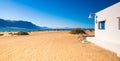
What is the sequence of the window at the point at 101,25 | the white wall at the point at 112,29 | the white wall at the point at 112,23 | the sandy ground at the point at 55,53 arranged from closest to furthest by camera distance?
1. the sandy ground at the point at 55,53
2. the white wall at the point at 112,29
3. the white wall at the point at 112,23
4. the window at the point at 101,25

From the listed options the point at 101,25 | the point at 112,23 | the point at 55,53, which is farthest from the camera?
the point at 101,25

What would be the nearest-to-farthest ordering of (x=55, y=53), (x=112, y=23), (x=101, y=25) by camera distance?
(x=55, y=53), (x=112, y=23), (x=101, y=25)

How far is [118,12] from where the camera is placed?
356 inches

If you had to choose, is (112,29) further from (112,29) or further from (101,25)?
(101,25)

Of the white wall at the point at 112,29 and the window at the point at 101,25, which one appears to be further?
the window at the point at 101,25

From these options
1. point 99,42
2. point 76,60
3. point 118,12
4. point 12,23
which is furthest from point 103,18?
point 12,23

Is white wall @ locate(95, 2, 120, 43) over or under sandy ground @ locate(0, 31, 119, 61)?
over

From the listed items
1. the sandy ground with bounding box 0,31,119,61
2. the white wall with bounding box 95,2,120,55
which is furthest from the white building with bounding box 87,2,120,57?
the sandy ground with bounding box 0,31,119,61

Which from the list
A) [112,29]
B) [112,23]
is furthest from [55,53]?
[112,23]

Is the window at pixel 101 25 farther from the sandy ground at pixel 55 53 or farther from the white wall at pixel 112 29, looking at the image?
the sandy ground at pixel 55 53

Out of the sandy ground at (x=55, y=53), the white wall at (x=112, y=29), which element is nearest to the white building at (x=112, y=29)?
the white wall at (x=112, y=29)

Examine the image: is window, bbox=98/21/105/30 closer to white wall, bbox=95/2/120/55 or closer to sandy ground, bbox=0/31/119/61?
white wall, bbox=95/2/120/55

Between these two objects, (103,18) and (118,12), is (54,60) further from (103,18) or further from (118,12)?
(103,18)

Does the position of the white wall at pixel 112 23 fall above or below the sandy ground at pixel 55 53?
above
